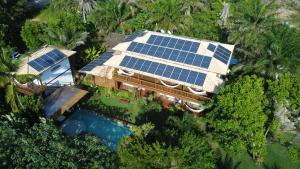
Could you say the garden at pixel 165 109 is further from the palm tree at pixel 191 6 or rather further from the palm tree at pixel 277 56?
the palm tree at pixel 191 6

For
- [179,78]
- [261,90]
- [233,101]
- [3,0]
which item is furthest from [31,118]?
[3,0]

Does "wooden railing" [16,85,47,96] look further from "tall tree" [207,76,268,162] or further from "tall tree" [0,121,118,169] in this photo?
"tall tree" [207,76,268,162]

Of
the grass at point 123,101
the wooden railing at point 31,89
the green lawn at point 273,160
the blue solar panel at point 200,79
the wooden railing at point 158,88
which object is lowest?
the green lawn at point 273,160

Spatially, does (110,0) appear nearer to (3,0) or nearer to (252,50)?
(3,0)

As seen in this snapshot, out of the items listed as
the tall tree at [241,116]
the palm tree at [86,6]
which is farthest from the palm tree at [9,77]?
the palm tree at [86,6]

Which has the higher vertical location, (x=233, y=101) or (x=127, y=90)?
(x=233, y=101)

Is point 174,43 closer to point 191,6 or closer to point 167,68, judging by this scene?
point 167,68

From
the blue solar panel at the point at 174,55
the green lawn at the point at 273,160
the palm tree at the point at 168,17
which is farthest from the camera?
the palm tree at the point at 168,17
